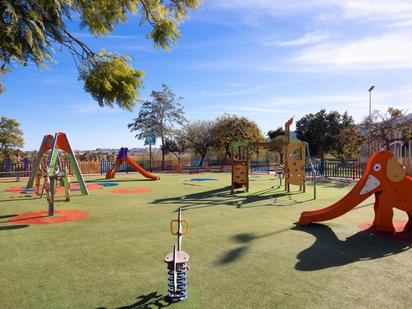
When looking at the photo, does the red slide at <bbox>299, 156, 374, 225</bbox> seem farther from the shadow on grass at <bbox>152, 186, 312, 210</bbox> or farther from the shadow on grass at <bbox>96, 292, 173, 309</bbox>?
the shadow on grass at <bbox>96, 292, 173, 309</bbox>

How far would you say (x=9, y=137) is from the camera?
28453 mm

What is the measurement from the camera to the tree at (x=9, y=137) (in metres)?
28.3

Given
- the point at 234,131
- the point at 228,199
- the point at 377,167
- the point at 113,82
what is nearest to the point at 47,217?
the point at 113,82

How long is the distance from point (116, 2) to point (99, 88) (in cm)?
157

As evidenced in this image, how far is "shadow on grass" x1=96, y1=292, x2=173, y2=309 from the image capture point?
3775 mm

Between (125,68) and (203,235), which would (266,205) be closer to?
(203,235)

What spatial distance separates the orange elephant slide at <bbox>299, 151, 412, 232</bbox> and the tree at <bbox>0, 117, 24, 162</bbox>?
28553 millimetres

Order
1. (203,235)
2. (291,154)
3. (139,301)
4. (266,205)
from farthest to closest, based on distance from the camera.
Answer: (291,154), (266,205), (203,235), (139,301)

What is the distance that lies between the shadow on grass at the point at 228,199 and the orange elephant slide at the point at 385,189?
407 centimetres

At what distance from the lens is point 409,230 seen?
7309 millimetres

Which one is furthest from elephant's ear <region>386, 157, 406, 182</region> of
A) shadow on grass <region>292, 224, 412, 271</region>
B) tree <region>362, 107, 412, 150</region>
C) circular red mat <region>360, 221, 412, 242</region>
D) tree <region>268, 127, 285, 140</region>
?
tree <region>268, 127, 285, 140</region>

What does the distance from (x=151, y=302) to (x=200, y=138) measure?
38.4 m

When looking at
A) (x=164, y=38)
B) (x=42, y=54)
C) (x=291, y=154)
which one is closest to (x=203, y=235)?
(x=164, y=38)

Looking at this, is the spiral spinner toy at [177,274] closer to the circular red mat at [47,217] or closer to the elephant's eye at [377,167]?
the elephant's eye at [377,167]
